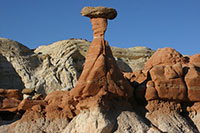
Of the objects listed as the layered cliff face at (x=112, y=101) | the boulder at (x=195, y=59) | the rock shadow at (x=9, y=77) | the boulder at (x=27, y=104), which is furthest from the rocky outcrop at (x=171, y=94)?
the rock shadow at (x=9, y=77)

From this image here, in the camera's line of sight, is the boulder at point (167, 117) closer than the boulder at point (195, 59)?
Yes

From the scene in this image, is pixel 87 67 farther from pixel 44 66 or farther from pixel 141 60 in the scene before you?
pixel 141 60

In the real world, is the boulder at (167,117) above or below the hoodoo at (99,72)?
below

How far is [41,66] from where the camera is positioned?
41219mm

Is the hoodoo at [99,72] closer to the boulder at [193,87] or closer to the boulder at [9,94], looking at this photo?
the boulder at [193,87]

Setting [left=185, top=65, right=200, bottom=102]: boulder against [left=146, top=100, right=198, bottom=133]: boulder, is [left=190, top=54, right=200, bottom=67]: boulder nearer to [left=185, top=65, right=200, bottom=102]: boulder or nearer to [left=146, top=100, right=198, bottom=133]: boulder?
[left=185, top=65, right=200, bottom=102]: boulder

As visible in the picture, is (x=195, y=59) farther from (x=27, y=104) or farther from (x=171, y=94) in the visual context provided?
(x=27, y=104)

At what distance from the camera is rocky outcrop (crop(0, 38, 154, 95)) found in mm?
38031

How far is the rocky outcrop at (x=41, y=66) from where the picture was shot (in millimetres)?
38031

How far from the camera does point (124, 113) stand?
816 inches

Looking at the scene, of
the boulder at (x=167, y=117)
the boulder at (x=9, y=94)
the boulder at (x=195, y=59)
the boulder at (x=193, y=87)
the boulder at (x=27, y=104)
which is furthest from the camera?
the boulder at (x=9, y=94)

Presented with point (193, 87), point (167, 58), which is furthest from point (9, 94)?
point (193, 87)

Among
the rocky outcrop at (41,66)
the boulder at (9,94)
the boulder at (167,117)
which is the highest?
the rocky outcrop at (41,66)

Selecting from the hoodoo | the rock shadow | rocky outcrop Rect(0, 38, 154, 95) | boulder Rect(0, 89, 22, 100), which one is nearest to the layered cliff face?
the hoodoo
